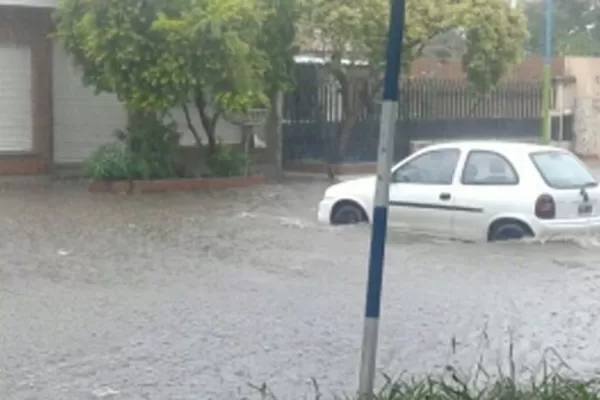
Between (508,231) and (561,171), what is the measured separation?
1.00 meters

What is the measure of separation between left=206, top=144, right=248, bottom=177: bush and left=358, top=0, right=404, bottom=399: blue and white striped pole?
1971 centimetres

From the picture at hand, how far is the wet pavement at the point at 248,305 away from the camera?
10.3 m

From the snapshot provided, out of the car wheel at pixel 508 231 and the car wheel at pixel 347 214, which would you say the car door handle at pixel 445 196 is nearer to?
the car wheel at pixel 508 231

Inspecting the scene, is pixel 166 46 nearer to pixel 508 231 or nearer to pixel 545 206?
pixel 508 231

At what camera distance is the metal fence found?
103 ft

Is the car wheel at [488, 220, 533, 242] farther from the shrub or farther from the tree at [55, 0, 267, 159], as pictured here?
the shrub

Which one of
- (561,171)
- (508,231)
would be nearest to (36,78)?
(508,231)

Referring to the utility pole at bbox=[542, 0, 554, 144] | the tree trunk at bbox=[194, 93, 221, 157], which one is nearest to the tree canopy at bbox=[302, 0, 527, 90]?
the utility pole at bbox=[542, 0, 554, 144]

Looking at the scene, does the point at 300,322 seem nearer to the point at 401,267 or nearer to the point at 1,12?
the point at 401,267

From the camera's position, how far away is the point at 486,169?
17641 mm

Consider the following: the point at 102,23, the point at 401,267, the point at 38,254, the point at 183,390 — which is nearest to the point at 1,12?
the point at 102,23

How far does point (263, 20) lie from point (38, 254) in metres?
10.5

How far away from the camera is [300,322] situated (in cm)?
1235

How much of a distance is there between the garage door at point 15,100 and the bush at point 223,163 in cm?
347
